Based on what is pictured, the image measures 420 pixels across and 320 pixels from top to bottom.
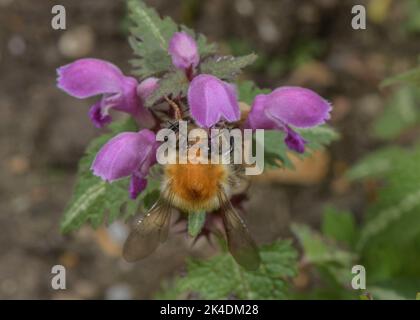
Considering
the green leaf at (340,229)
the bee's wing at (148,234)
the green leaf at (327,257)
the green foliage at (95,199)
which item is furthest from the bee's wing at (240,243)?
the green leaf at (340,229)

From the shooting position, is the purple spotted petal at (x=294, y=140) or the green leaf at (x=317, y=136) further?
the green leaf at (x=317, y=136)

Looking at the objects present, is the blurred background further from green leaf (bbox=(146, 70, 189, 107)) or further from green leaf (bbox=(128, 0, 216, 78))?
green leaf (bbox=(146, 70, 189, 107))

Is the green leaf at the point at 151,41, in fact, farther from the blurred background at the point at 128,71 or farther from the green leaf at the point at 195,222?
the blurred background at the point at 128,71

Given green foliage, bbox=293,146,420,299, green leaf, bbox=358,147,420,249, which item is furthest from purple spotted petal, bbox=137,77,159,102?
green leaf, bbox=358,147,420,249

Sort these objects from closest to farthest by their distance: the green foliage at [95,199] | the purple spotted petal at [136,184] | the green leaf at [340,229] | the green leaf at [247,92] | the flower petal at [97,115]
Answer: the purple spotted petal at [136,184]
the flower petal at [97,115]
the green foliage at [95,199]
the green leaf at [247,92]
the green leaf at [340,229]

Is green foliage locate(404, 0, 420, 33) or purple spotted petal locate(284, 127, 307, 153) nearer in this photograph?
purple spotted petal locate(284, 127, 307, 153)

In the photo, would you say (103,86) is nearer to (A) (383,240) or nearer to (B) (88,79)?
(B) (88,79)
